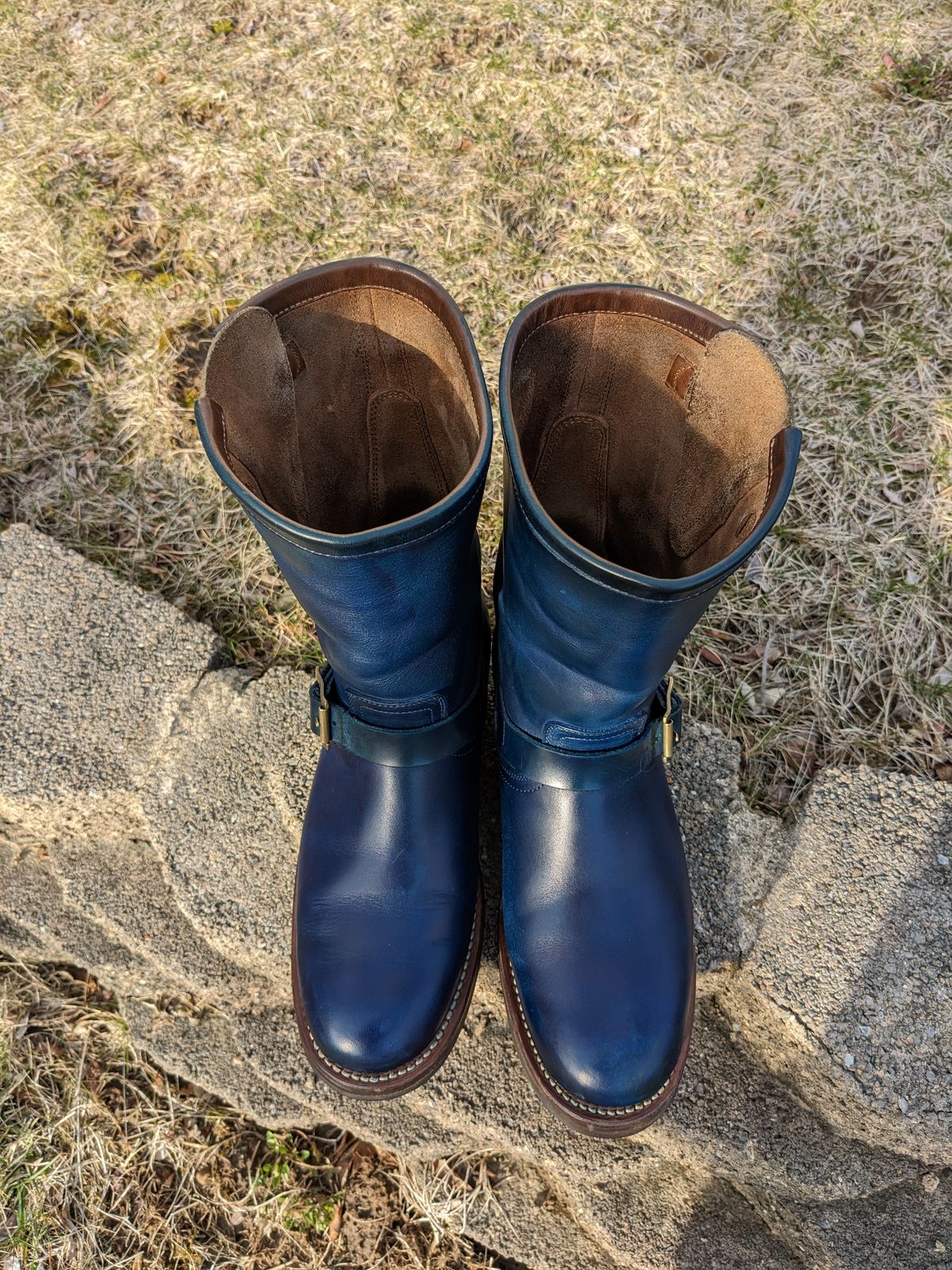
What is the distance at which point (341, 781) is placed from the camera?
5.90 feet

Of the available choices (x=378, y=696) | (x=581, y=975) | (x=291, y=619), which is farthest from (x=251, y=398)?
(x=581, y=975)

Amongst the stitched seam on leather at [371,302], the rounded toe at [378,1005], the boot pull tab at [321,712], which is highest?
the stitched seam on leather at [371,302]

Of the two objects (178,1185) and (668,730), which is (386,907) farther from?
(178,1185)

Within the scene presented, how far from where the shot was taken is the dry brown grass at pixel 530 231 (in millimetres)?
2410

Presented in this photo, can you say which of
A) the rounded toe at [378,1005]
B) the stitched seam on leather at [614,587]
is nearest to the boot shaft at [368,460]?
the stitched seam on leather at [614,587]

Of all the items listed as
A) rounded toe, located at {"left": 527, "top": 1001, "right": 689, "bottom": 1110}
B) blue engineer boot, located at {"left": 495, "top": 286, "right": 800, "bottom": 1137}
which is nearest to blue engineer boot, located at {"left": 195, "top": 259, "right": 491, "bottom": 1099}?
blue engineer boot, located at {"left": 495, "top": 286, "right": 800, "bottom": 1137}

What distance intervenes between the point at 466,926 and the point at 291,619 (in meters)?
1.02

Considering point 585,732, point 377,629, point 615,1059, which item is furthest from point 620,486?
point 615,1059

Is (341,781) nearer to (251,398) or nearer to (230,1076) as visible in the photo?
(251,398)

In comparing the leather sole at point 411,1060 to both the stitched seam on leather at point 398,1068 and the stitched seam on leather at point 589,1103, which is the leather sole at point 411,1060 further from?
the stitched seam on leather at point 589,1103

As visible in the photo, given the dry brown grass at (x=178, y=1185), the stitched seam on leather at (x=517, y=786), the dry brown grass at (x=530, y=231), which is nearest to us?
the stitched seam on leather at (x=517, y=786)

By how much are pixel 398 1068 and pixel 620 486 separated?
3.84 feet

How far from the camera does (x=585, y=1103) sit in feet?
5.34

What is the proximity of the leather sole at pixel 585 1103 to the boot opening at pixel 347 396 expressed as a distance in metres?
0.96
